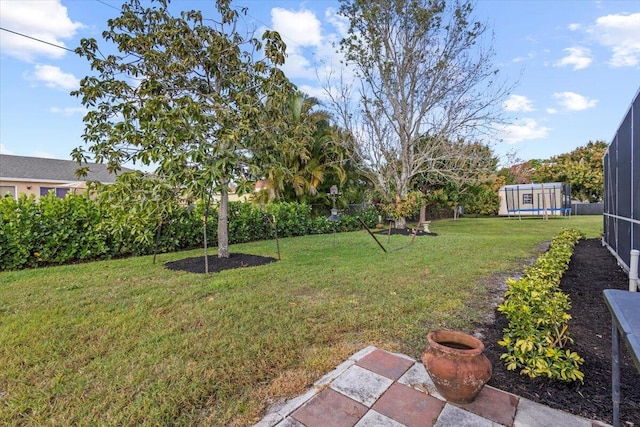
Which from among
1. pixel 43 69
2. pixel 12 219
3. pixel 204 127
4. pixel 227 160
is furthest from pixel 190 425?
pixel 43 69

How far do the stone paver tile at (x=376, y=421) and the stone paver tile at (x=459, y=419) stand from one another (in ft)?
0.74

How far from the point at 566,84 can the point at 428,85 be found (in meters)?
4.20

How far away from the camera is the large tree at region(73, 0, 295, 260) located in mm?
4590

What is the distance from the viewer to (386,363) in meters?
2.28

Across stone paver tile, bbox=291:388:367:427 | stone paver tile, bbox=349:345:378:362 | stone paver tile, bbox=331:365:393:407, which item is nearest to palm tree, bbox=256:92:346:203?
stone paver tile, bbox=349:345:378:362

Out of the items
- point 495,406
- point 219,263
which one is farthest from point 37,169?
point 495,406

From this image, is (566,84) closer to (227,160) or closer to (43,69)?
(227,160)

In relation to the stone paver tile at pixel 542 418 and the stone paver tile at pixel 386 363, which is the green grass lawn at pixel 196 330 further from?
the stone paver tile at pixel 542 418

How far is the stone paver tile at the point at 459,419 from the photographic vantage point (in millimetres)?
1640

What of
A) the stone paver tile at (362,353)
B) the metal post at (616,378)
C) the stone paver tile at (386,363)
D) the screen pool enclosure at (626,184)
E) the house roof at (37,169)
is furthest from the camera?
the house roof at (37,169)

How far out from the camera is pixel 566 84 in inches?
396

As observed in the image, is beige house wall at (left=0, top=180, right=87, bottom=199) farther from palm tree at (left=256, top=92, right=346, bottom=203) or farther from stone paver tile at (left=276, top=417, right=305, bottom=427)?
stone paver tile at (left=276, top=417, right=305, bottom=427)

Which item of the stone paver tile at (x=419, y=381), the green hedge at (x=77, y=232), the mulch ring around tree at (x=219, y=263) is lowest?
the stone paver tile at (x=419, y=381)

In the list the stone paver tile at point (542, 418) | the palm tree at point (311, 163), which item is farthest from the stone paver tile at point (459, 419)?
the palm tree at point (311, 163)
